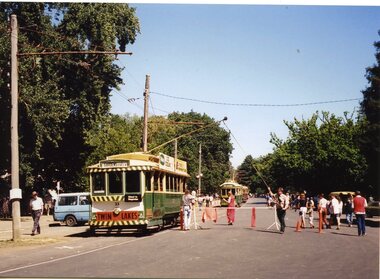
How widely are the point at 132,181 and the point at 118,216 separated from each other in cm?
155

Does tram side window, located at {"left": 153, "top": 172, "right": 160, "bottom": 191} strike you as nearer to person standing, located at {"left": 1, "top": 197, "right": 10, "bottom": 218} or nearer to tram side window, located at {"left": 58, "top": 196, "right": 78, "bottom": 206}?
tram side window, located at {"left": 58, "top": 196, "right": 78, "bottom": 206}

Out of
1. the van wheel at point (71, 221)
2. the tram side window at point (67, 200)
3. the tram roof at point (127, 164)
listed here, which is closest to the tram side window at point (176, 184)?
the tram roof at point (127, 164)

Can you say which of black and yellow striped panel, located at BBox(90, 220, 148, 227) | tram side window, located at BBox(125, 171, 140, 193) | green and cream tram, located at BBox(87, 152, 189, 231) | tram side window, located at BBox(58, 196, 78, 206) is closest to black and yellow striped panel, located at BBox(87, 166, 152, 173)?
green and cream tram, located at BBox(87, 152, 189, 231)

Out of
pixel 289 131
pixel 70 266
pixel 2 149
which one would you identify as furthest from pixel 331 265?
pixel 289 131

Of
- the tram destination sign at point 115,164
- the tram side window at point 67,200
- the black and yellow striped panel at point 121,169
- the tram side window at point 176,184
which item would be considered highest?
the tram destination sign at point 115,164

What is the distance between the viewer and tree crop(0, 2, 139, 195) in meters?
31.6

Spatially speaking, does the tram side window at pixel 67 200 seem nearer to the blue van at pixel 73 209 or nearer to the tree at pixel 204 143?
the blue van at pixel 73 209

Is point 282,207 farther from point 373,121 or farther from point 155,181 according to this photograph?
point 373,121

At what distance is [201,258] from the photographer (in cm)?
1323

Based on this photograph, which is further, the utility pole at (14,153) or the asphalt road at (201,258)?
the utility pole at (14,153)

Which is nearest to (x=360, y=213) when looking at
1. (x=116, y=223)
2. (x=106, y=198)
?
(x=116, y=223)

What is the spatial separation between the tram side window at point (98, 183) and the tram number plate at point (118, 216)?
3.18ft

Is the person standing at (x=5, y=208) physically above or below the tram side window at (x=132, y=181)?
below

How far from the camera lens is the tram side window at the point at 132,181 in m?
20.9
